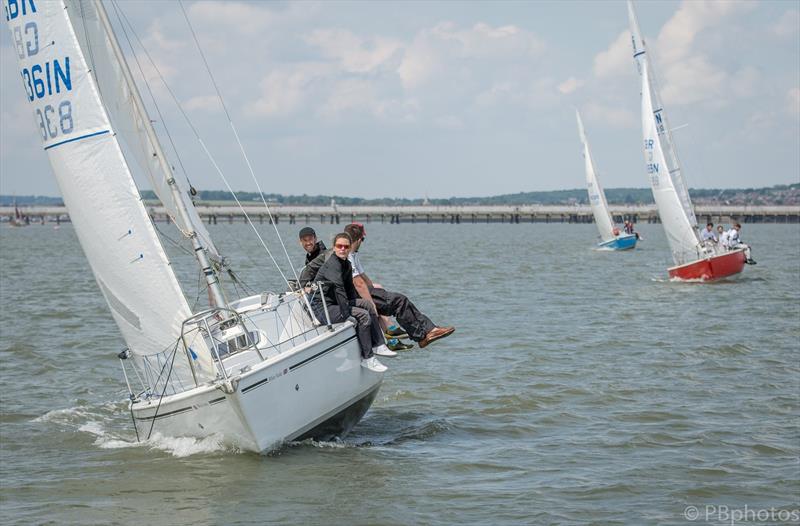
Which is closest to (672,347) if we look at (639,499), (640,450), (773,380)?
(773,380)

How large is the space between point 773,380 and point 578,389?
297cm

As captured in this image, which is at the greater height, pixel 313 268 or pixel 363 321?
pixel 313 268

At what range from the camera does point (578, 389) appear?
1491cm

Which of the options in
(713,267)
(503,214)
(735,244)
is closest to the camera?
(713,267)

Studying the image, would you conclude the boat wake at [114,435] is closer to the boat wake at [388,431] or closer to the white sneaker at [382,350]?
the boat wake at [388,431]

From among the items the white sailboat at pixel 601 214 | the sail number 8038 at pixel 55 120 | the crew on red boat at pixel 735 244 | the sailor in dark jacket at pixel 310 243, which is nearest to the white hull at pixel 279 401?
the sailor in dark jacket at pixel 310 243

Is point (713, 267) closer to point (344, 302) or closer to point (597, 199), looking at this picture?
point (344, 302)

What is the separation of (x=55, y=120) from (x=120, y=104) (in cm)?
81

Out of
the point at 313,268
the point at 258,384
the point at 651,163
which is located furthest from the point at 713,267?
the point at 258,384

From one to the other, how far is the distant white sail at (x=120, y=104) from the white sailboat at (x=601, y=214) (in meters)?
47.1

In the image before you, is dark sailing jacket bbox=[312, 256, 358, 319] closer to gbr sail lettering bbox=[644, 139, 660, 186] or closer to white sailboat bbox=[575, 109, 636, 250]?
gbr sail lettering bbox=[644, 139, 660, 186]

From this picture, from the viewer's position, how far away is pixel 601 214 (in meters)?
60.2

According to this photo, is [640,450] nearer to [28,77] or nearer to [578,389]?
[578,389]

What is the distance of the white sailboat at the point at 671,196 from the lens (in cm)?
3156
